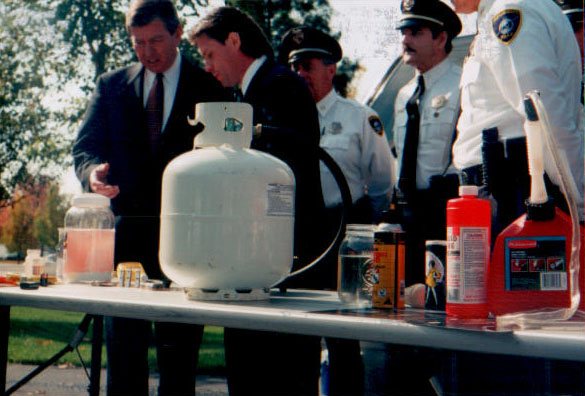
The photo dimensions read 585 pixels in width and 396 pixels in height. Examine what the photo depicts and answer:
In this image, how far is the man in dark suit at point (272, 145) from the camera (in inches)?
66.2

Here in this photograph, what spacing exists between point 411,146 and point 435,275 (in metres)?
1.64

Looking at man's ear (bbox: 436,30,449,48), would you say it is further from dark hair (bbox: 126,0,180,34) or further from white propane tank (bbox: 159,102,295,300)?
white propane tank (bbox: 159,102,295,300)

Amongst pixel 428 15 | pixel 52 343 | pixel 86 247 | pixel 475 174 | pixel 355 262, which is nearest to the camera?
pixel 355 262

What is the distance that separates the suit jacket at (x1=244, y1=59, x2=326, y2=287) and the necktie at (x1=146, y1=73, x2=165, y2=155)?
1.49ft

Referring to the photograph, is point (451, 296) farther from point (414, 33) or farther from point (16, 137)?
point (16, 137)

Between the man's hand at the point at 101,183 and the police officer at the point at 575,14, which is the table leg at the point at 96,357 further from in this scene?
the police officer at the point at 575,14

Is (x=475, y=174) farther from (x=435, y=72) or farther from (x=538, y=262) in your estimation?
(x=435, y=72)

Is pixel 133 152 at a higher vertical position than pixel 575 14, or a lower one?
lower

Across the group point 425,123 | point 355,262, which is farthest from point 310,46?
point 355,262

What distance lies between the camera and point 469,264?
1.10 metres

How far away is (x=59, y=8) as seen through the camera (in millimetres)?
10719

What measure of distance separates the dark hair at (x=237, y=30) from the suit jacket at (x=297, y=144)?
19cm

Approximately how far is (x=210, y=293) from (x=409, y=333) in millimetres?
505

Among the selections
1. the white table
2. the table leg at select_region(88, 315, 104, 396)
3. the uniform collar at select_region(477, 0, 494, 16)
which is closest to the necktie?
the table leg at select_region(88, 315, 104, 396)
